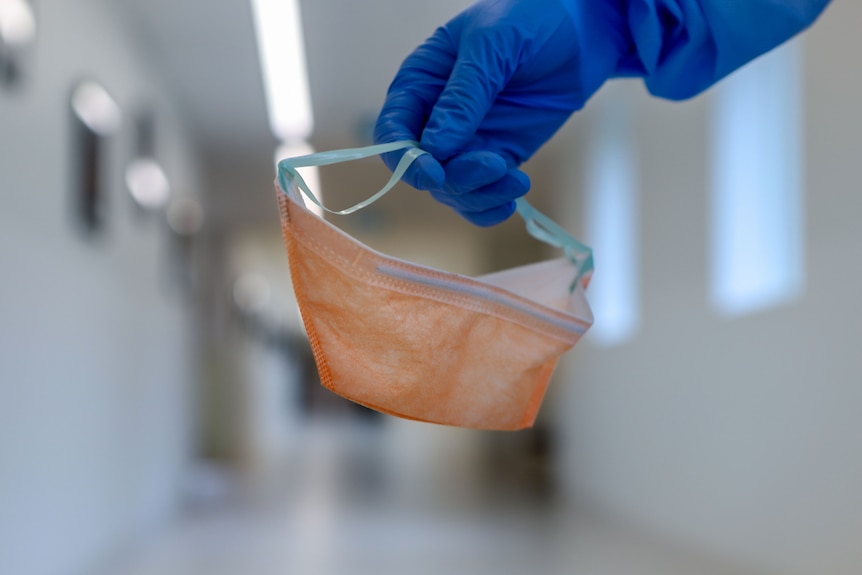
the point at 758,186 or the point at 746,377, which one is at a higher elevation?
the point at 758,186

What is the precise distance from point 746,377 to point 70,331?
2984 millimetres

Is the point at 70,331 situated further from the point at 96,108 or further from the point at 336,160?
the point at 336,160

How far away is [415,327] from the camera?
1.24 m

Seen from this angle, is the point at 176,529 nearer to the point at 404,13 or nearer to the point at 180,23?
the point at 180,23

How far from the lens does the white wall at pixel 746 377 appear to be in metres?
2.97

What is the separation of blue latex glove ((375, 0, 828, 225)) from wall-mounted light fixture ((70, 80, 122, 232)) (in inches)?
114

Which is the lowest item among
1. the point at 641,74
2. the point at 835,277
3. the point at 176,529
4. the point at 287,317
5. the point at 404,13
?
the point at 287,317

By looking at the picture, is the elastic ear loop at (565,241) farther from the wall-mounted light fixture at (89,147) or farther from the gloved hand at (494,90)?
the wall-mounted light fixture at (89,147)

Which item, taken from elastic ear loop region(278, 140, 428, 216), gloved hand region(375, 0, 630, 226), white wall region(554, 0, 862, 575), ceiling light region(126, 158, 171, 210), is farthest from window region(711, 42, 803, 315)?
ceiling light region(126, 158, 171, 210)

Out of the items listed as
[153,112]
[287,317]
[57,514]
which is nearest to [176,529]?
[57,514]

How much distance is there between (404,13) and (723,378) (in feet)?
7.41

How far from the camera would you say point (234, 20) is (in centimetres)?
497

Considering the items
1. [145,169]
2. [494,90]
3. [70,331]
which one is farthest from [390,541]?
[494,90]

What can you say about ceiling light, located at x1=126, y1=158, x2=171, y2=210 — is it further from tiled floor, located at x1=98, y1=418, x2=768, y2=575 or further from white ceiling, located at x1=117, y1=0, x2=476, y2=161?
tiled floor, located at x1=98, y1=418, x2=768, y2=575
